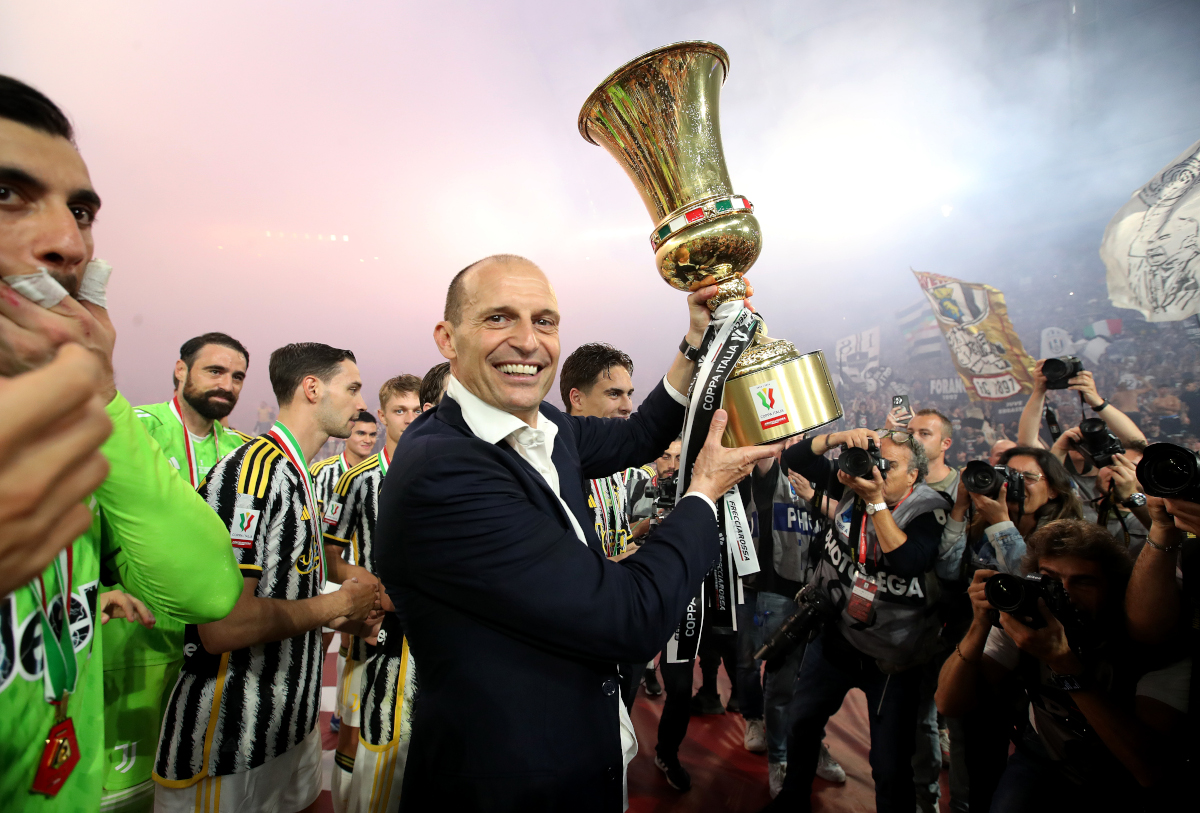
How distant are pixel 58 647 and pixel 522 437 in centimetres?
87

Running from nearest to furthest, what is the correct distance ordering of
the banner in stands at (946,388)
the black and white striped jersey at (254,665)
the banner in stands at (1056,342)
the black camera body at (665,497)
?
the black and white striped jersey at (254,665)
the black camera body at (665,497)
the banner in stands at (1056,342)
the banner in stands at (946,388)

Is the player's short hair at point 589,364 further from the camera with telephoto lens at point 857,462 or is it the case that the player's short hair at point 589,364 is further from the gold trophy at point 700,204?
the gold trophy at point 700,204

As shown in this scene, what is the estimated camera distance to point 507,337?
138cm

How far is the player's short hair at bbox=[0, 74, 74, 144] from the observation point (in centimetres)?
77

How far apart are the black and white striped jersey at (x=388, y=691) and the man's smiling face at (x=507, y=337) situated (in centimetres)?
155

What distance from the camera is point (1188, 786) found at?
1526mm

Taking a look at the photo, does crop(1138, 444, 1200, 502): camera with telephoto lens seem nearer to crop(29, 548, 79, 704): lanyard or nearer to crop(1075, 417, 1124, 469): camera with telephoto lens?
crop(1075, 417, 1124, 469): camera with telephoto lens

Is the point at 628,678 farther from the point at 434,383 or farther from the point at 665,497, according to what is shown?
the point at 665,497

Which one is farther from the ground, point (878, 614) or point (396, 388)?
point (396, 388)

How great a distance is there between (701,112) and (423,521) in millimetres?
1262

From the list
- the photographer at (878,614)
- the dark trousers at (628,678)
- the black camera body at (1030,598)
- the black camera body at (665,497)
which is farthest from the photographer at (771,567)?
the dark trousers at (628,678)

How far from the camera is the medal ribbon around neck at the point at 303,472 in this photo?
2.24 m

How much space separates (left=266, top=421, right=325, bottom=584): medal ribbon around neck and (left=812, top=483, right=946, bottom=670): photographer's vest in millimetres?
2368

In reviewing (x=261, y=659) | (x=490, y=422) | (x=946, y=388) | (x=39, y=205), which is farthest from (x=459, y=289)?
(x=946, y=388)
